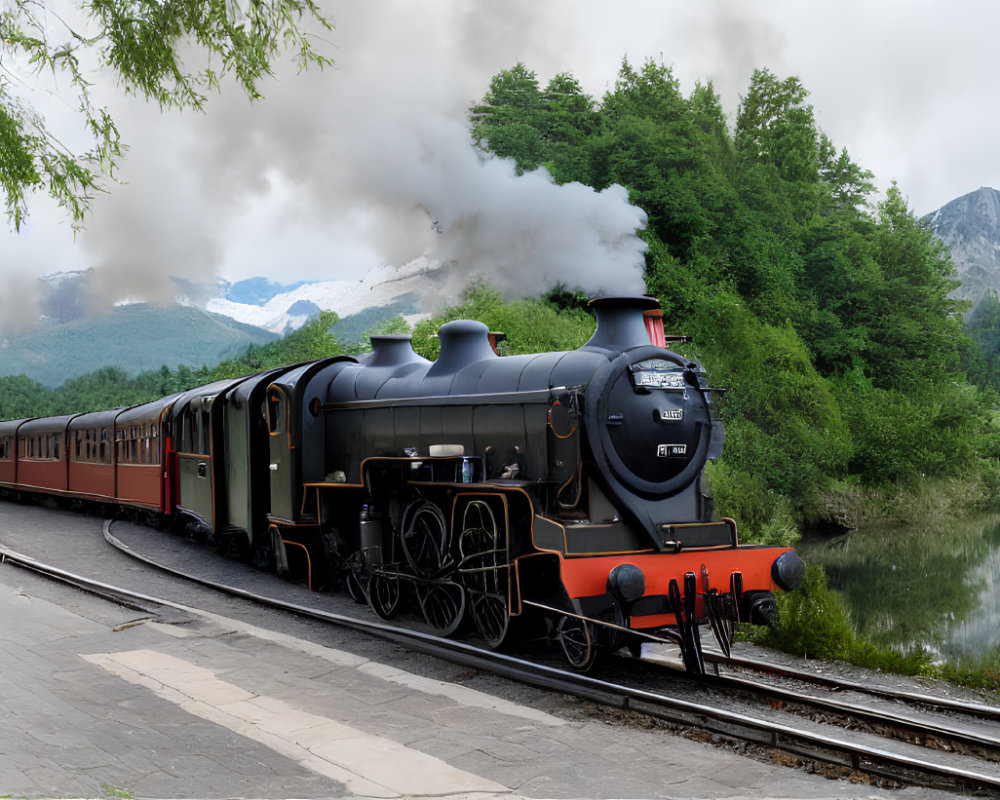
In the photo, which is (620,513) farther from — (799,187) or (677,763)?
(799,187)

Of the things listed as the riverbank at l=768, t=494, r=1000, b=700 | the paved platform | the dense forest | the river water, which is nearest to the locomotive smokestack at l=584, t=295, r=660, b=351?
the paved platform

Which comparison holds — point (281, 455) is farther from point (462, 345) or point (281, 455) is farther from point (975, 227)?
point (975, 227)

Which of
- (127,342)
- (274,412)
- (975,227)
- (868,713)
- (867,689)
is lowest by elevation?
(867,689)

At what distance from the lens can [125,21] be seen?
6.61 m

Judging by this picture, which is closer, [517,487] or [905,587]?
[517,487]

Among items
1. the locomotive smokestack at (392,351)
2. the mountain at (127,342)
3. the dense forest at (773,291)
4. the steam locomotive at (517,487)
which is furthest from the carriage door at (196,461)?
the mountain at (127,342)

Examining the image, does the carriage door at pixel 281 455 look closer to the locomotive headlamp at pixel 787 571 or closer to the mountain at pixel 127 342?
the locomotive headlamp at pixel 787 571

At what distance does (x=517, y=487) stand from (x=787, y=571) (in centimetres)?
229

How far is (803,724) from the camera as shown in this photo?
604 cm

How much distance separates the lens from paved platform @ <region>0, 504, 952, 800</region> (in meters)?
4.43

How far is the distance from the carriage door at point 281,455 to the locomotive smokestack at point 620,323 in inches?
171

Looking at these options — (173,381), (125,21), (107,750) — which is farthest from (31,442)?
(173,381)

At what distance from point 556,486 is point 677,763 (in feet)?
8.90

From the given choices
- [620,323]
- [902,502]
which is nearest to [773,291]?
[902,502]
